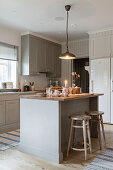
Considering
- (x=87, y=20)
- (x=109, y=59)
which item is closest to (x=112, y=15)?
(x=87, y=20)

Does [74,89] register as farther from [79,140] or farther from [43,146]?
[43,146]

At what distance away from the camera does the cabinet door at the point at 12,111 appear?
178 inches

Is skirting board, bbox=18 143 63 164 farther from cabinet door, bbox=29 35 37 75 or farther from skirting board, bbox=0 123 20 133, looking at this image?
cabinet door, bbox=29 35 37 75

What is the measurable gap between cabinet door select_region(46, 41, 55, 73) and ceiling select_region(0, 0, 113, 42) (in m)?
0.63

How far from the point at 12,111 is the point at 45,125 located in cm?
206

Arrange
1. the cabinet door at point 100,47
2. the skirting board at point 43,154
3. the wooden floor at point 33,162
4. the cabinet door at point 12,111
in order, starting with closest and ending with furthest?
the wooden floor at point 33,162, the skirting board at point 43,154, the cabinet door at point 12,111, the cabinet door at point 100,47

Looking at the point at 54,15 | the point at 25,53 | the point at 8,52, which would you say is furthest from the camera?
the point at 25,53

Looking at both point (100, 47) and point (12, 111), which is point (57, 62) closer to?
point (100, 47)

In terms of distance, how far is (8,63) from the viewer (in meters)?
5.46

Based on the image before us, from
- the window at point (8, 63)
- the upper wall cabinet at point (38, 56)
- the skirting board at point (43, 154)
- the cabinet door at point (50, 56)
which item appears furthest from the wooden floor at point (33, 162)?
the cabinet door at point (50, 56)

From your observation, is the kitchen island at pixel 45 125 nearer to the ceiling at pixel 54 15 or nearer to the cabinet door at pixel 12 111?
the cabinet door at pixel 12 111

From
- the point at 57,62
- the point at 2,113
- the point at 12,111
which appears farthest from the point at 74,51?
the point at 2,113

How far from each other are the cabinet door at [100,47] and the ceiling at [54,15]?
335mm

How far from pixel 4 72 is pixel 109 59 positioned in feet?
10.3
